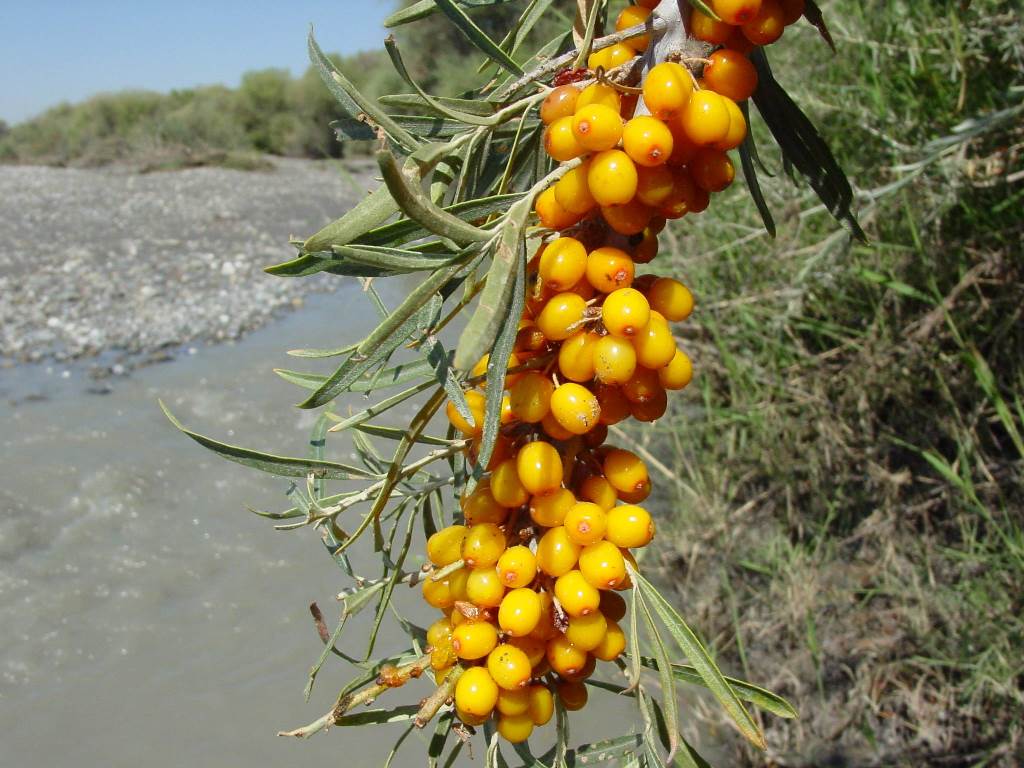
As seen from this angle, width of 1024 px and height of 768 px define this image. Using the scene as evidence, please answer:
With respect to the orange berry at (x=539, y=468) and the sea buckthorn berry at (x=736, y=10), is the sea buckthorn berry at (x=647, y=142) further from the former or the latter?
the orange berry at (x=539, y=468)

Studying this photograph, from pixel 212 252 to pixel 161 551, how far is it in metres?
6.10

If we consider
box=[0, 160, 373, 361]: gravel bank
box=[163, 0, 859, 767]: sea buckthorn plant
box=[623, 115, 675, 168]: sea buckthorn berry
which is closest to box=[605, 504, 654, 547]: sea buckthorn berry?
box=[163, 0, 859, 767]: sea buckthorn plant

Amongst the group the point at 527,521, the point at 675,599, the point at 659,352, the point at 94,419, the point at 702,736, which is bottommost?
the point at 702,736

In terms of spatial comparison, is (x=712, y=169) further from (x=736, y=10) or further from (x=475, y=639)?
(x=475, y=639)

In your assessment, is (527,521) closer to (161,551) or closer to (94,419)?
(161,551)

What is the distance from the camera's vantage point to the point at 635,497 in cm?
53

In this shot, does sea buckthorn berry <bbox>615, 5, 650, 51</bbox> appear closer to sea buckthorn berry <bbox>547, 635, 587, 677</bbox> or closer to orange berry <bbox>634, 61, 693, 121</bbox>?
orange berry <bbox>634, 61, 693, 121</bbox>

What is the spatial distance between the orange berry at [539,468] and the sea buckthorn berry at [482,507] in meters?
0.05

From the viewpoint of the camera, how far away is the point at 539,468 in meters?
0.48

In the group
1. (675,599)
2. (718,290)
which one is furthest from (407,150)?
(675,599)

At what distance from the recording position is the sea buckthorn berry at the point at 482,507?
536 millimetres

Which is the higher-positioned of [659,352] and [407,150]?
[407,150]

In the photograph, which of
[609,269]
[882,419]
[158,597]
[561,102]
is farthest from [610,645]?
[158,597]

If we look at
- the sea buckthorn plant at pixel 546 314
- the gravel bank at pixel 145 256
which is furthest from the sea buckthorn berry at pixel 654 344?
the gravel bank at pixel 145 256
